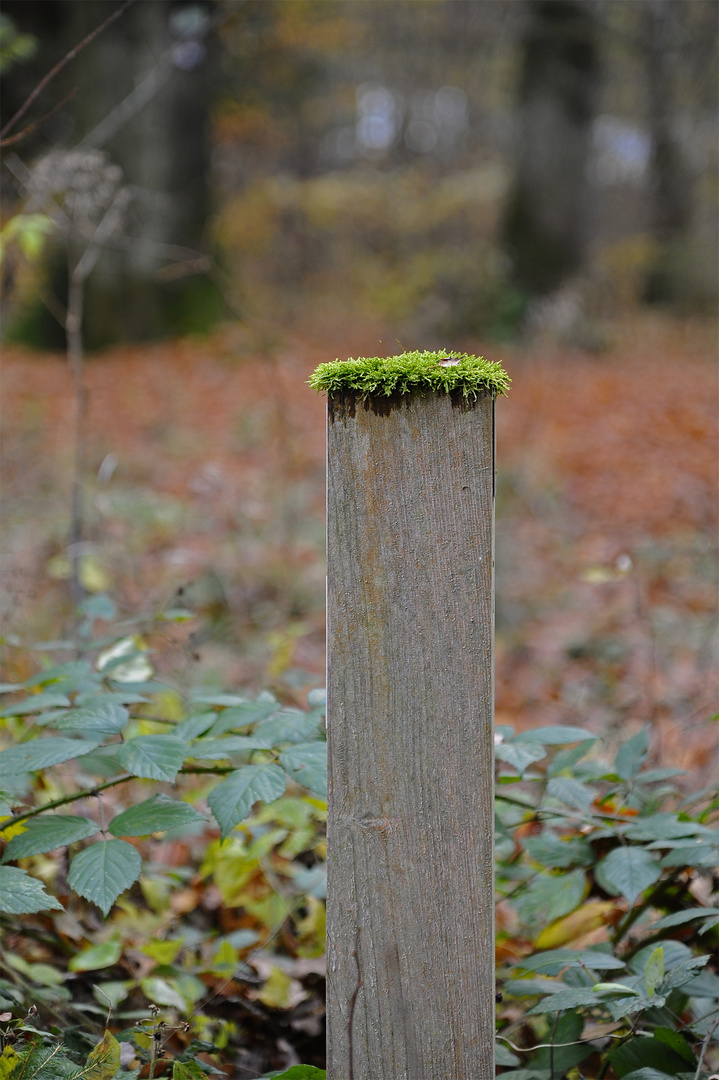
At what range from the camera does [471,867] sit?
3.69ft

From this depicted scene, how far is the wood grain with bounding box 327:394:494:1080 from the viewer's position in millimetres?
1109

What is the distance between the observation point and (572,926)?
166 cm

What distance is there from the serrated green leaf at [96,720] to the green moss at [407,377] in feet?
2.19

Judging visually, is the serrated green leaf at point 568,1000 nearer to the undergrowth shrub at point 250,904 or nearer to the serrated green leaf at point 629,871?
the undergrowth shrub at point 250,904

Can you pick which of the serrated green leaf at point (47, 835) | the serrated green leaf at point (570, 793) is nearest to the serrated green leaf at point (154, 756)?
the serrated green leaf at point (47, 835)

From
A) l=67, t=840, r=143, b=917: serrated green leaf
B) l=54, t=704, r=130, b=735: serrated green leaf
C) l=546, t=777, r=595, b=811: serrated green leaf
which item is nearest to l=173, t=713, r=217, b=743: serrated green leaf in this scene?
l=54, t=704, r=130, b=735: serrated green leaf

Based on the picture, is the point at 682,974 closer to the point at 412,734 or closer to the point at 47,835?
the point at 412,734

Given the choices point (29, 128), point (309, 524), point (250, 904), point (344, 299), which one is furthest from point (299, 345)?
point (250, 904)

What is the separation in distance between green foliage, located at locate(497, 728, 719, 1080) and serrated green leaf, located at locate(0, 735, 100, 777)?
0.72 meters

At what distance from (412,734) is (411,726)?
0.04 feet

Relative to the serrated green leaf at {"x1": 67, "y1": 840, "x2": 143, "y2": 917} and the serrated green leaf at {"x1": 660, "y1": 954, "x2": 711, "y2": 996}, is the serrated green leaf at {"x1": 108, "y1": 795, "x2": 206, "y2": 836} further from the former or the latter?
the serrated green leaf at {"x1": 660, "y1": 954, "x2": 711, "y2": 996}

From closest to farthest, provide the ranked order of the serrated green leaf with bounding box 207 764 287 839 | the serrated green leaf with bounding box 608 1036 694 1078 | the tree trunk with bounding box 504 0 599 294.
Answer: the serrated green leaf with bounding box 207 764 287 839 < the serrated green leaf with bounding box 608 1036 694 1078 < the tree trunk with bounding box 504 0 599 294

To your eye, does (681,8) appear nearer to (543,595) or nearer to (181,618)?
(543,595)

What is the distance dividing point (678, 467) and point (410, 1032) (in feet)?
20.8
